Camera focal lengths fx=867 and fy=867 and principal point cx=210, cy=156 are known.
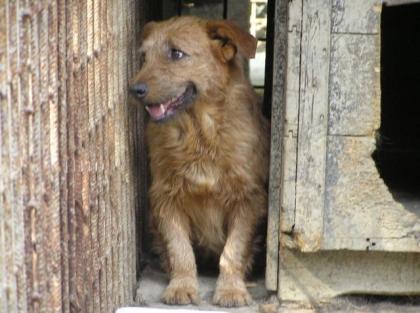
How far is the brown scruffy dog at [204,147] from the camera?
473 centimetres

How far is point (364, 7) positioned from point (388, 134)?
2818 mm

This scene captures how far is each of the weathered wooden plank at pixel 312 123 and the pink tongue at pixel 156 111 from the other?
76 cm

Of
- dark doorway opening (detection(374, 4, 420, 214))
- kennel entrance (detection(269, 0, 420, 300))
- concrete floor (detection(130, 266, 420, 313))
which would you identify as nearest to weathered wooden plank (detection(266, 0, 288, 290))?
kennel entrance (detection(269, 0, 420, 300))

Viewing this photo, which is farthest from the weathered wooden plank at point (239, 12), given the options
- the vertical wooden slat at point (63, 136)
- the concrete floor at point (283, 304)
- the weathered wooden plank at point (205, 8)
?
the vertical wooden slat at point (63, 136)

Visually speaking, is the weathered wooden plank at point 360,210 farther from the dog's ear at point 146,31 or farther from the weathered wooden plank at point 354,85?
the dog's ear at point 146,31

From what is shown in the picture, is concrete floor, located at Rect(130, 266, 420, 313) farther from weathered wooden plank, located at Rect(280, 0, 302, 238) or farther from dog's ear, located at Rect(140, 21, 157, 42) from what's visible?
dog's ear, located at Rect(140, 21, 157, 42)

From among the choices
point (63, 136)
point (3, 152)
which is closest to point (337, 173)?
point (63, 136)

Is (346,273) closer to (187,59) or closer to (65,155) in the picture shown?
(187,59)

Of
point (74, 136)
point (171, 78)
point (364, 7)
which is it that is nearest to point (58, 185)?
point (74, 136)

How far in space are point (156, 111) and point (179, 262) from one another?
87 centimetres

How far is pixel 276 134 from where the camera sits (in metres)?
4.63

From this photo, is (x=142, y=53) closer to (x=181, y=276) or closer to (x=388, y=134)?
(x=181, y=276)

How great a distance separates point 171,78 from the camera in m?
4.65

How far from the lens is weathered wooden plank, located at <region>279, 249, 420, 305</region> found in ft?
15.5
